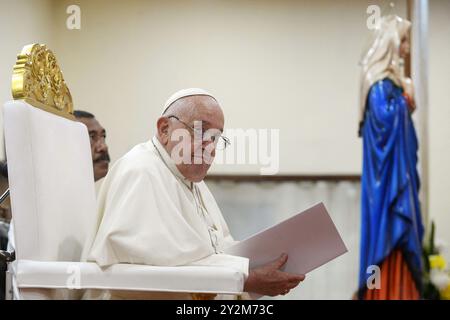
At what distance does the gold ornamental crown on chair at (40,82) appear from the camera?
1.87 meters

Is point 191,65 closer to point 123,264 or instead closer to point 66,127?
point 66,127

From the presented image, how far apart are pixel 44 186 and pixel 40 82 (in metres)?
0.37

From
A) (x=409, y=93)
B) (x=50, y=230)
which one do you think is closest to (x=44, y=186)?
(x=50, y=230)

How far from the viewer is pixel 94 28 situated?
4586mm

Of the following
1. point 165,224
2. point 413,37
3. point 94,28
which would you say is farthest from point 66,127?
point 413,37

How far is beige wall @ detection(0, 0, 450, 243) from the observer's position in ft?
15.0

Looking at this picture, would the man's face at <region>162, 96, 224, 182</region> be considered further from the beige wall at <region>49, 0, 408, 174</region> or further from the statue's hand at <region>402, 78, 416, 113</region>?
the beige wall at <region>49, 0, 408, 174</region>

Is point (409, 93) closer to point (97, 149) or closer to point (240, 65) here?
point (240, 65)

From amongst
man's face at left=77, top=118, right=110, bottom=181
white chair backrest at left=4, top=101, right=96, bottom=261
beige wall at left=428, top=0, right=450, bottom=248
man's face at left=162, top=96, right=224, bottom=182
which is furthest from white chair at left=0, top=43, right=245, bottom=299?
beige wall at left=428, top=0, right=450, bottom=248

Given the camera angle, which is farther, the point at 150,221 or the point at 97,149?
the point at 97,149

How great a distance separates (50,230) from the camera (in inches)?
70.4

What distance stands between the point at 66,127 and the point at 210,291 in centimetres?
79

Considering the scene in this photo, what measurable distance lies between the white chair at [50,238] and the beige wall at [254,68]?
2.59 meters
